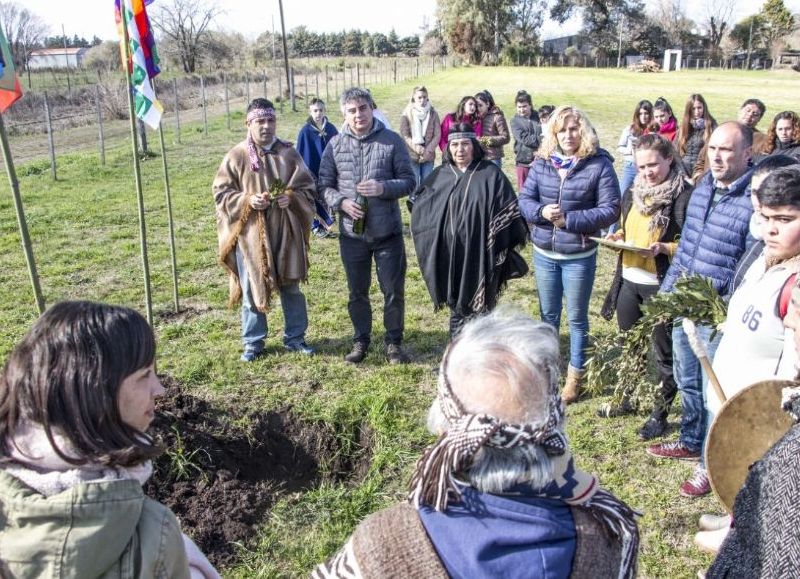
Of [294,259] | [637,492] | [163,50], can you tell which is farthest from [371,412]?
[163,50]

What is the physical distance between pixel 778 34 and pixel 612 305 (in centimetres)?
7587

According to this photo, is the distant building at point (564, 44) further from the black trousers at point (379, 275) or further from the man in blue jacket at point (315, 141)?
the black trousers at point (379, 275)

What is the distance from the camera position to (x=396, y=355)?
17.1 ft

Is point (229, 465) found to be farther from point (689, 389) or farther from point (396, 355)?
point (689, 389)

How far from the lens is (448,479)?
1406 millimetres

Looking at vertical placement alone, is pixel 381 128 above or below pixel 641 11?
below

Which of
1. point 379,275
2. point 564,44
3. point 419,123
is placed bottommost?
point 379,275

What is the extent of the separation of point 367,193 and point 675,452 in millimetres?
2682

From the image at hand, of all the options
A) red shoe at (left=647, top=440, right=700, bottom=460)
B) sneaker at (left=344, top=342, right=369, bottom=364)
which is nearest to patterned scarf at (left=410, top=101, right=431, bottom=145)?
sneaker at (left=344, top=342, right=369, bottom=364)

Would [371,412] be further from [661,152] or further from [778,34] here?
[778,34]

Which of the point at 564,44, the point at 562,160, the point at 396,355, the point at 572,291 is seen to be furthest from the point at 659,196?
the point at 564,44

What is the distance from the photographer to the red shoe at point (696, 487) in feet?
12.0

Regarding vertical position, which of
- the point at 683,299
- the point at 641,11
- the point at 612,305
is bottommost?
the point at 612,305

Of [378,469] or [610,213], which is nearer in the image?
[378,469]
